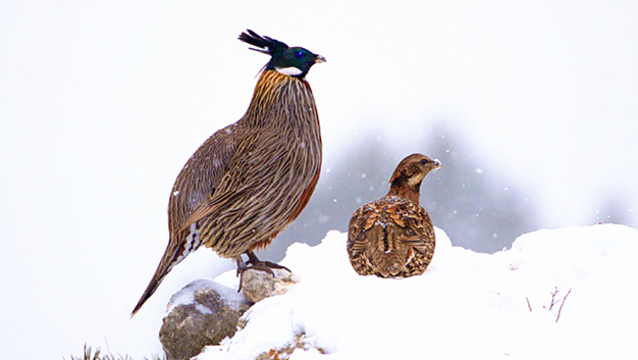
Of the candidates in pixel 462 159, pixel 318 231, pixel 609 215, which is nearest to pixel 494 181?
pixel 462 159

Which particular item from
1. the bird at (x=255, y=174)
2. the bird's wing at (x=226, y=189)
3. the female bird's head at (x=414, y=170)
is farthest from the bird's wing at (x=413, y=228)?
the bird's wing at (x=226, y=189)

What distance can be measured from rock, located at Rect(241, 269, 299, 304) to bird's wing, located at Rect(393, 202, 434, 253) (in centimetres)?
127

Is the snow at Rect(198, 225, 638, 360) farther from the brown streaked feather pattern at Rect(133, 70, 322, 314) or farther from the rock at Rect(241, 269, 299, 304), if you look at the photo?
the brown streaked feather pattern at Rect(133, 70, 322, 314)

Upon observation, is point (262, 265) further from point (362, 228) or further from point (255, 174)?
point (362, 228)

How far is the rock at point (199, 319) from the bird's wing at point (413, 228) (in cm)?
165

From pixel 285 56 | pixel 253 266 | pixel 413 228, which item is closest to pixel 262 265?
pixel 253 266

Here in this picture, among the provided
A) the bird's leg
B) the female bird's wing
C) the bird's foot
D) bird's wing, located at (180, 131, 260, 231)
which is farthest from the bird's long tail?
the female bird's wing

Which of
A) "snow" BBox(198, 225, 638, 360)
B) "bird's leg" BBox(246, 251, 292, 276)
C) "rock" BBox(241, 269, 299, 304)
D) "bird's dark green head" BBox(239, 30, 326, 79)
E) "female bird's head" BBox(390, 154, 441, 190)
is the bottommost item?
"snow" BBox(198, 225, 638, 360)

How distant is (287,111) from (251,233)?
120cm

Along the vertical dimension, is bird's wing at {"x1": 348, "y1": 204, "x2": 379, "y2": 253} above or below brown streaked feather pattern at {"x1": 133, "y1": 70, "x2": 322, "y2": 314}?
below

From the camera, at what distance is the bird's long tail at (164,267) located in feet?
18.5

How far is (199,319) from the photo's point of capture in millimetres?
5820

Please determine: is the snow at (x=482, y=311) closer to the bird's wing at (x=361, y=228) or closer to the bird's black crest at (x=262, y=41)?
the bird's wing at (x=361, y=228)

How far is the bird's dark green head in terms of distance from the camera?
20.0 ft
